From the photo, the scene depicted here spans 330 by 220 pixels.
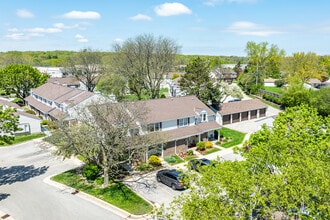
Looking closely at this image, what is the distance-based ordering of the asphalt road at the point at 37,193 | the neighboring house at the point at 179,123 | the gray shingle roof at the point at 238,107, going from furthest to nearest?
1. the gray shingle roof at the point at 238,107
2. the neighboring house at the point at 179,123
3. the asphalt road at the point at 37,193

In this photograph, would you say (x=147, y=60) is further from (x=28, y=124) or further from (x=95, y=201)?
(x=95, y=201)

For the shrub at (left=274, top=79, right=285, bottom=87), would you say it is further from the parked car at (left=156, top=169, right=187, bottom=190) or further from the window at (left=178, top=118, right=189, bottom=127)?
the parked car at (left=156, top=169, right=187, bottom=190)

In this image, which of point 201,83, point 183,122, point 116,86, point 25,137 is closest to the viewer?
point 183,122

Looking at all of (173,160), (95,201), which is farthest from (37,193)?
(173,160)

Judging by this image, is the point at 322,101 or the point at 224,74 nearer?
the point at 322,101

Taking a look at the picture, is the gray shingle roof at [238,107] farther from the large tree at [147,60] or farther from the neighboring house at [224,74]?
the neighboring house at [224,74]

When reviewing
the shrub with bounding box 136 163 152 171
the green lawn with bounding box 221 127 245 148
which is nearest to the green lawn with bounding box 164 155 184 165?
the shrub with bounding box 136 163 152 171

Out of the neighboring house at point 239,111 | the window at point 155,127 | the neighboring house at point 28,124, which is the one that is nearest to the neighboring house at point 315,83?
the neighboring house at point 239,111
